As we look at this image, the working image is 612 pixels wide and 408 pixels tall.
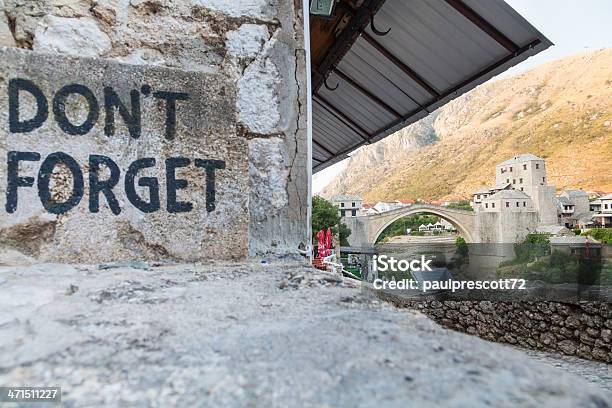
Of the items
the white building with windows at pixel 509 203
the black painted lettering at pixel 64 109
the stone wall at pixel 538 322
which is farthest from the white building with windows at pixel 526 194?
→ the black painted lettering at pixel 64 109

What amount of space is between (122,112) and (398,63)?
2081mm

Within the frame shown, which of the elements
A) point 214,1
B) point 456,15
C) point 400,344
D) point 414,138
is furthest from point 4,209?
point 414,138

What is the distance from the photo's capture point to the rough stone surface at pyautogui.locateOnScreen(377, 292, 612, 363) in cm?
644

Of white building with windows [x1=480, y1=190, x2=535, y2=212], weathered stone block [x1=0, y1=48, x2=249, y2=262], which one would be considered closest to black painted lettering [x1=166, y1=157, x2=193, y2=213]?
weathered stone block [x1=0, y1=48, x2=249, y2=262]

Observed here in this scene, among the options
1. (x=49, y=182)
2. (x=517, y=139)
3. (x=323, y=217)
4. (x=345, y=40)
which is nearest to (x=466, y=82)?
(x=345, y=40)

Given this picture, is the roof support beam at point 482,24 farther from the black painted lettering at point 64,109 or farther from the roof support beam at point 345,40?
the black painted lettering at point 64,109

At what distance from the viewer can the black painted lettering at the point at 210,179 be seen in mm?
1340

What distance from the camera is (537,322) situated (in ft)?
23.3

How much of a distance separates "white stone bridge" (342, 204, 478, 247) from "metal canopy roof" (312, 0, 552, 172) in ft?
80.4

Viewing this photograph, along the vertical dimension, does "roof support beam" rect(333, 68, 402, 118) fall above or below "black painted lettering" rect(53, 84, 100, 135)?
above

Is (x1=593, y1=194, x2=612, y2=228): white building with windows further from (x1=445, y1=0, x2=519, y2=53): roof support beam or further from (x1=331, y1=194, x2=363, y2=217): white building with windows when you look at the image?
(x1=445, y1=0, x2=519, y2=53): roof support beam

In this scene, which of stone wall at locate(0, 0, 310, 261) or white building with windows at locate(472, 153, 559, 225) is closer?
stone wall at locate(0, 0, 310, 261)

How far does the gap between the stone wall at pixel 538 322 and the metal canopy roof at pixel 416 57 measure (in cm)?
345
